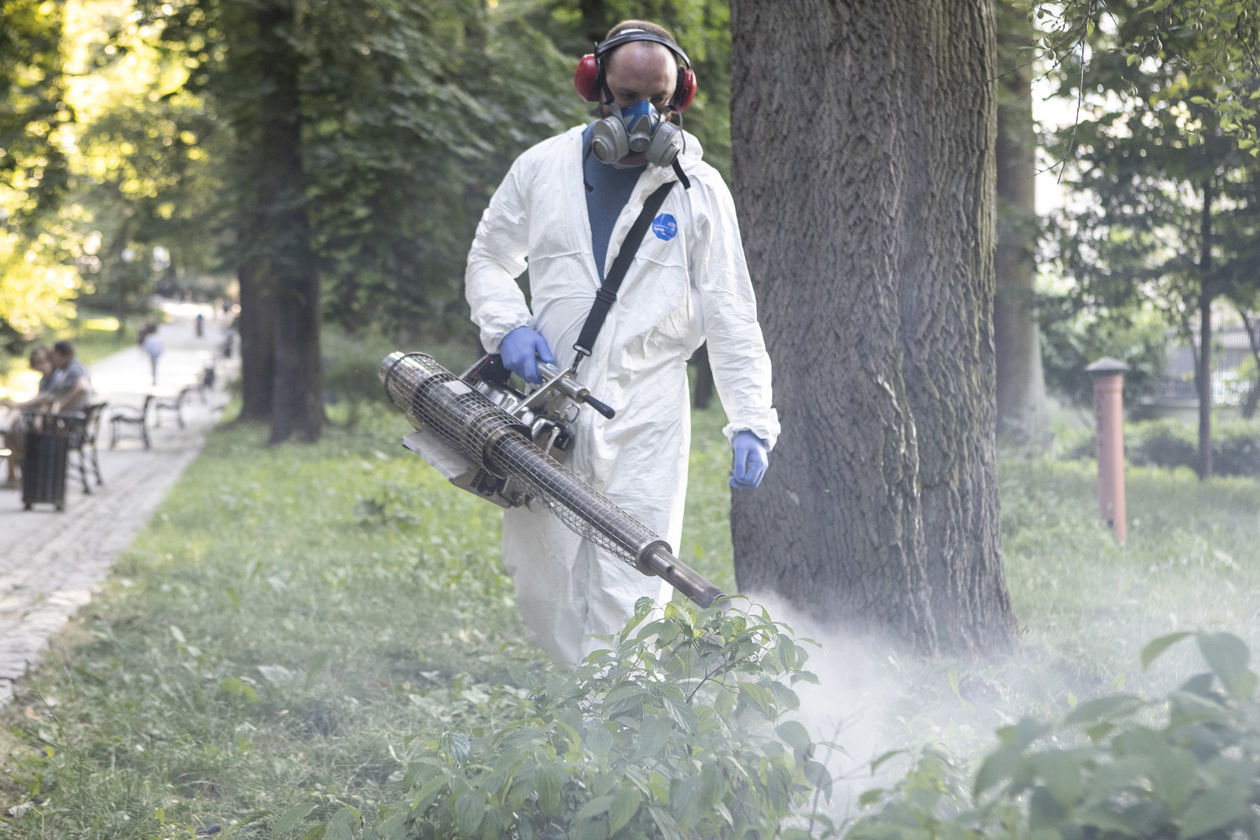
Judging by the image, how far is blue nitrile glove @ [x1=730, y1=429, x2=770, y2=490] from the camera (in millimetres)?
3160

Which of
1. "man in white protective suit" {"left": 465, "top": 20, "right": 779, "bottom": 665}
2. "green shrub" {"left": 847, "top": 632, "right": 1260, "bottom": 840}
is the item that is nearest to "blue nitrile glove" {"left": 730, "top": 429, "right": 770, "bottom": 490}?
"man in white protective suit" {"left": 465, "top": 20, "right": 779, "bottom": 665}

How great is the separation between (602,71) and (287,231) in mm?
12111

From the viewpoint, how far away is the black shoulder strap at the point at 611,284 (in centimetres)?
322

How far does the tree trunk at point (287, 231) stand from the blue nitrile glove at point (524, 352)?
1177 cm

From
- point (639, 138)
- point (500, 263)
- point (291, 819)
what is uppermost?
point (639, 138)

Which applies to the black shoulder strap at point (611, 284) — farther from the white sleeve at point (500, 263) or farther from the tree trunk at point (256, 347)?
the tree trunk at point (256, 347)

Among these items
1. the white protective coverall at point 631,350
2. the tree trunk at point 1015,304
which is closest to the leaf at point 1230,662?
the white protective coverall at point 631,350

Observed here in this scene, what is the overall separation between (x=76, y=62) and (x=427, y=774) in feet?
70.7

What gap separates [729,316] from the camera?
10.8 ft

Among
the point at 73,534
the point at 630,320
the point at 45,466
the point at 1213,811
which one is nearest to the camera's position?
the point at 1213,811

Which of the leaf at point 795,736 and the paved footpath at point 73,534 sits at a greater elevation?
the leaf at point 795,736

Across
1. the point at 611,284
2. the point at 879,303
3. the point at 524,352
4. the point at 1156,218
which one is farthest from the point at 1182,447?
the point at 524,352

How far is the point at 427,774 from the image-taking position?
2252 millimetres

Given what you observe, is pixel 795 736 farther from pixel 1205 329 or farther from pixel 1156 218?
pixel 1205 329
